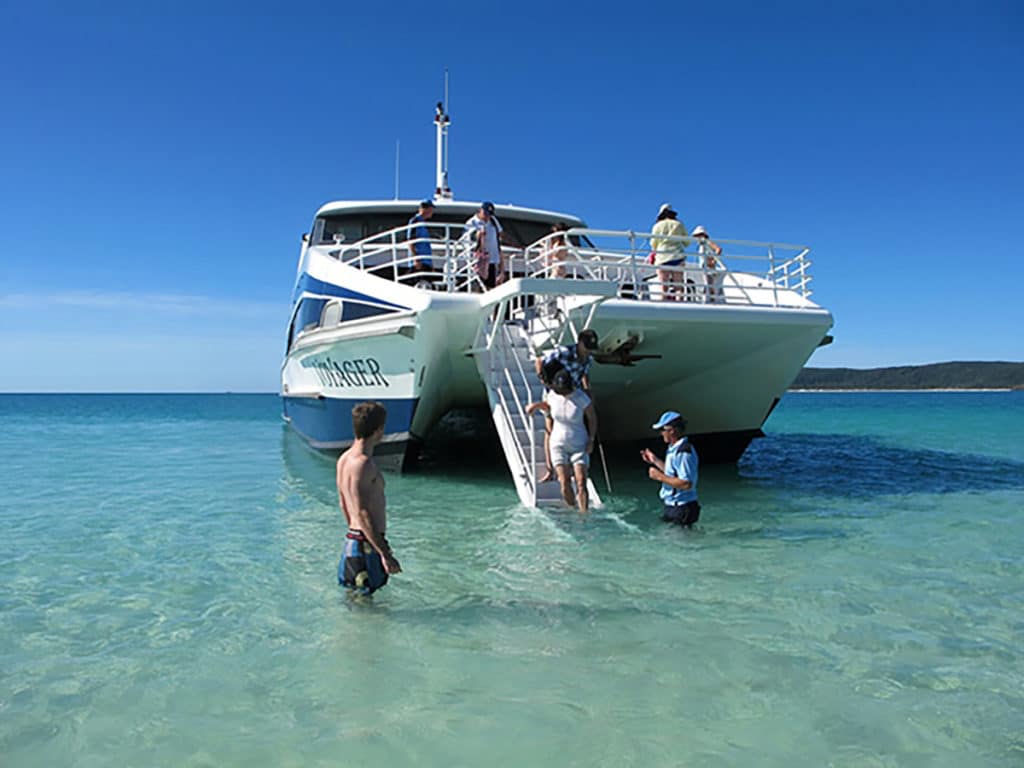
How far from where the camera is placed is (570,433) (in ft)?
23.9

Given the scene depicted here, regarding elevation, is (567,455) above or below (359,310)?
below

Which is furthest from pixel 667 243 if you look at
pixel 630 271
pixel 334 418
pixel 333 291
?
pixel 334 418

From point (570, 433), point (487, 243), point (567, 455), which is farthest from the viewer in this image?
point (487, 243)

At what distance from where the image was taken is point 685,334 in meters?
9.10

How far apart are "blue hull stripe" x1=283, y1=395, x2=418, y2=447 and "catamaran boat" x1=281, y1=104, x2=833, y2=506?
0.04 meters

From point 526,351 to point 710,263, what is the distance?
3256 millimetres

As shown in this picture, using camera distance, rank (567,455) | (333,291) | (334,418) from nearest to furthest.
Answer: (567,455) < (333,291) < (334,418)

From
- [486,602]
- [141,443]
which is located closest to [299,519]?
[486,602]

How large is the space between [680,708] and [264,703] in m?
1.91

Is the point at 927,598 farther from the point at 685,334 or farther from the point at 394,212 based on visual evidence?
the point at 394,212

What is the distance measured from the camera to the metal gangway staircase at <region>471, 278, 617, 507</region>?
295 inches

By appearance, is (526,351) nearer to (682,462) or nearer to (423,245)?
(423,245)

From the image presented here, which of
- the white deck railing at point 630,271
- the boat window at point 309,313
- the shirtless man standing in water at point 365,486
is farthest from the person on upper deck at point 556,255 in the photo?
the shirtless man standing in water at point 365,486

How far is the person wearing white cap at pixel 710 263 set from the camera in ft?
28.2
